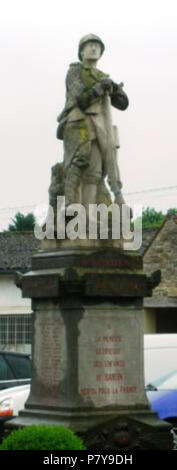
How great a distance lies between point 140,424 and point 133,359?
734 millimetres

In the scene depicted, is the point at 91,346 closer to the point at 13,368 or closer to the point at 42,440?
the point at 42,440

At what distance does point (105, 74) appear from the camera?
13969mm

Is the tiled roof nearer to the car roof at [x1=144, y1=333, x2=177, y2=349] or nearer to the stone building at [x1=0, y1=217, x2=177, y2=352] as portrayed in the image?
the stone building at [x1=0, y1=217, x2=177, y2=352]

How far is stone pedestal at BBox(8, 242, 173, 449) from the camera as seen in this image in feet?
41.4

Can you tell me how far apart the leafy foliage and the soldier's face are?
210 inches

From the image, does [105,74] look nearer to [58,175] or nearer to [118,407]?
[58,175]

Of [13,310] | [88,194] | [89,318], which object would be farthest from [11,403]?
[13,310]

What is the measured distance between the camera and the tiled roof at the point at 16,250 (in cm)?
4012

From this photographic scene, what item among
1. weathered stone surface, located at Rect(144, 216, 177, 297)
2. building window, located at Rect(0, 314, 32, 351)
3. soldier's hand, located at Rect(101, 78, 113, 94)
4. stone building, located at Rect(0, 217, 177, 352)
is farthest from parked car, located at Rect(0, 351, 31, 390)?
building window, located at Rect(0, 314, 32, 351)

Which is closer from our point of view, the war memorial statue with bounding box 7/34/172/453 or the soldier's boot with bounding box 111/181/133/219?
the war memorial statue with bounding box 7/34/172/453

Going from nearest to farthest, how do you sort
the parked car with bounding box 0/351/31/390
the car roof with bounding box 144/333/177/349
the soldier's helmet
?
1. the soldier's helmet
2. the parked car with bounding box 0/351/31/390
3. the car roof with bounding box 144/333/177/349

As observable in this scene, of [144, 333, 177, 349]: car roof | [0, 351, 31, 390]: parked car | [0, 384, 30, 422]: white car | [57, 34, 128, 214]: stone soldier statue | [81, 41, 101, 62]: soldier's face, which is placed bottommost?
[0, 384, 30, 422]: white car

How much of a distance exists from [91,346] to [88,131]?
260cm

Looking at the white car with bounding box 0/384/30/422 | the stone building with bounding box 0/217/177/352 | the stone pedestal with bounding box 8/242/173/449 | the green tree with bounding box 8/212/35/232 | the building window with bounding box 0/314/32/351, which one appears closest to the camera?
the stone pedestal with bounding box 8/242/173/449
